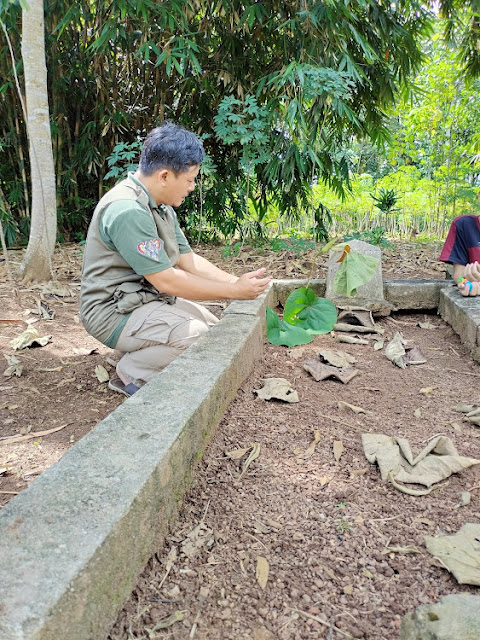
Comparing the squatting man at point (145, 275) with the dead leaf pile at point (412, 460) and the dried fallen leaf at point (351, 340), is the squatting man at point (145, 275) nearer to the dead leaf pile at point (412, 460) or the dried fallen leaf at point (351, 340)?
the dried fallen leaf at point (351, 340)

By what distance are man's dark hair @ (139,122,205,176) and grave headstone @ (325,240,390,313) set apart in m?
1.31

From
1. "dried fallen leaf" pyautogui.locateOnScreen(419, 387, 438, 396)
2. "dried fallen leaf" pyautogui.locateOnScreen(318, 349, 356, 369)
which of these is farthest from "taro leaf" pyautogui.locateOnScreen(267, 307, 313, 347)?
"dried fallen leaf" pyautogui.locateOnScreen(419, 387, 438, 396)

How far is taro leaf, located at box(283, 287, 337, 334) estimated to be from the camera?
2.49m

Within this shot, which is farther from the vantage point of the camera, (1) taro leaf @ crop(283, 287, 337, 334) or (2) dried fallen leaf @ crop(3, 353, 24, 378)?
(1) taro leaf @ crop(283, 287, 337, 334)

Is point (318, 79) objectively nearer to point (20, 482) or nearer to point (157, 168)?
point (157, 168)

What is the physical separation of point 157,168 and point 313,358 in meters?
1.07

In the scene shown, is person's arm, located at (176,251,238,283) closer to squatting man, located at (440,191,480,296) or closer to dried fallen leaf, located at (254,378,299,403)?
dried fallen leaf, located at (254,378,299,403)

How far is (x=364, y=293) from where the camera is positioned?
315 centimetres

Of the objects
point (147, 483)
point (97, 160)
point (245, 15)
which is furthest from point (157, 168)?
point (97, 160)

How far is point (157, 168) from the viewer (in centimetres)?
209

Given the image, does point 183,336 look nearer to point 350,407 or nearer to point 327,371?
point 327,371

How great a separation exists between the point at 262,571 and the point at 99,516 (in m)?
0.37

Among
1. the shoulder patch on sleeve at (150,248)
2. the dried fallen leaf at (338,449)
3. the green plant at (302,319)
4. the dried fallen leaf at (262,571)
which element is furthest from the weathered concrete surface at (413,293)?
the dried fallen leaf at (262,571)

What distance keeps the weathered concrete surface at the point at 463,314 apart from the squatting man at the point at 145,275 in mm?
1027
